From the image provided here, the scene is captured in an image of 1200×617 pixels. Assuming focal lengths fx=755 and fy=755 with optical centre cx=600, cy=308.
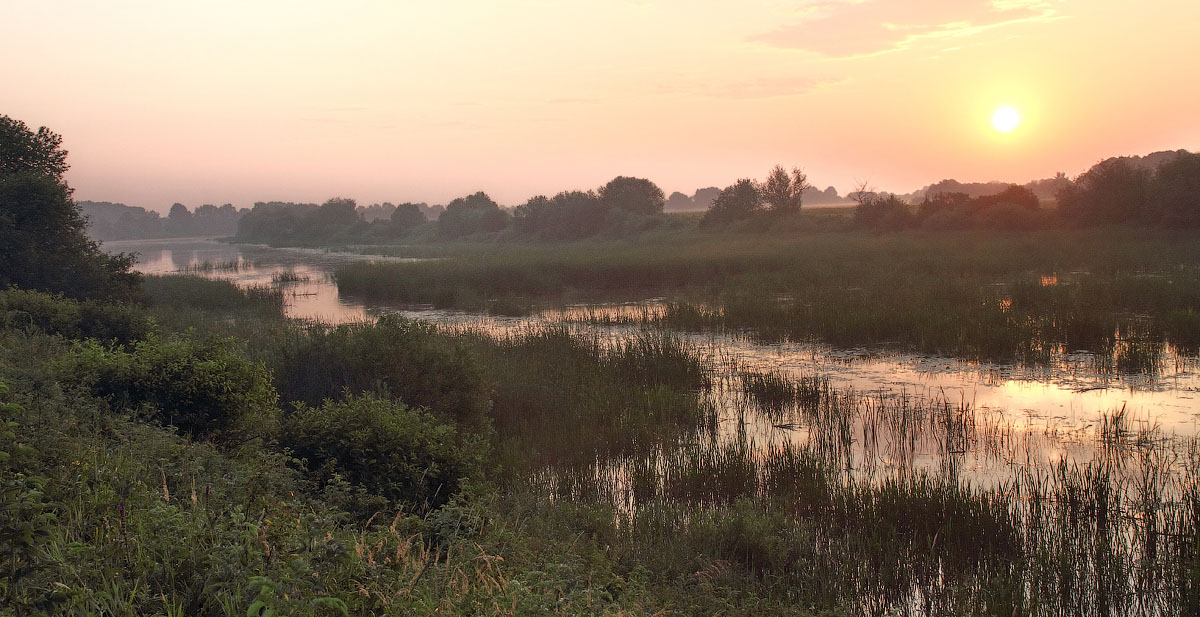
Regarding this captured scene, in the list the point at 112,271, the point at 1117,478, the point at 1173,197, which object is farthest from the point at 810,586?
the point at 1173,197

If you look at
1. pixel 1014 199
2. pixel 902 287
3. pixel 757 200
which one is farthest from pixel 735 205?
pixel 902 287

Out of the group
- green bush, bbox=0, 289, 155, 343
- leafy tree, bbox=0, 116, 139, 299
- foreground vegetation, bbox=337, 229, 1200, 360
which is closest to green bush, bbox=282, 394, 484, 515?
green bush, bbox=0, 289, 155, 343

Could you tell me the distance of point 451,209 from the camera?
9088cm

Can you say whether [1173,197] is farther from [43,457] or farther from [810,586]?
[43,457]

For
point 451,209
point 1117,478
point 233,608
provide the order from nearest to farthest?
1. point 233,608
2. point 1117,478
3. point 451,209

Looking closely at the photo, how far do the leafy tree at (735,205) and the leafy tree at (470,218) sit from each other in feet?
97.0

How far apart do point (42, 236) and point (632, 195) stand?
56960 mm

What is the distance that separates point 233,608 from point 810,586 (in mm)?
4055

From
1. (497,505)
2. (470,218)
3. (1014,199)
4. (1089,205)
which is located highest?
(470,218)

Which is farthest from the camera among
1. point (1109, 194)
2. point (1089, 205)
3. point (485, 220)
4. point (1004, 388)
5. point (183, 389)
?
point (485, 220)

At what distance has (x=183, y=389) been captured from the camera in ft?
25.5

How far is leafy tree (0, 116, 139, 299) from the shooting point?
16.6m

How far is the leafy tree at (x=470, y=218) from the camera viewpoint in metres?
83.2

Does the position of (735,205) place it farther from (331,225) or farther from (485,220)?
(331,225)
